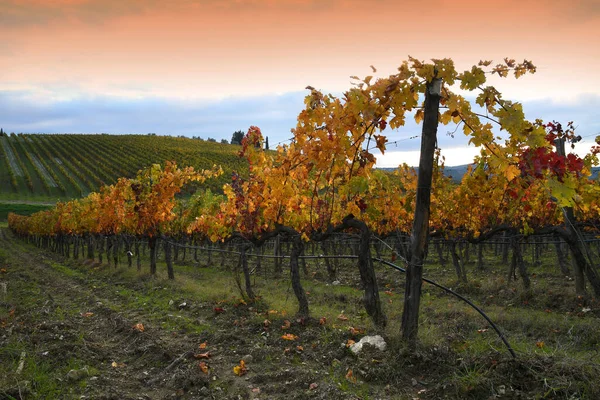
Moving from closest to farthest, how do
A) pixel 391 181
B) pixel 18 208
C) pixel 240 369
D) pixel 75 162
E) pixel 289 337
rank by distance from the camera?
pixel 240 369
pixel 289 337
pixel 391 181
pixel 18 208
pixel 75 162

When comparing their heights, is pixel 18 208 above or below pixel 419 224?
below

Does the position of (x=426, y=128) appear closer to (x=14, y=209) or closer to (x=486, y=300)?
(x=486, y=300)

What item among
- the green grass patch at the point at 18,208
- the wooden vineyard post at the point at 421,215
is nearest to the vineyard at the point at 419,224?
the wooden vineyard post at the point at 421,215

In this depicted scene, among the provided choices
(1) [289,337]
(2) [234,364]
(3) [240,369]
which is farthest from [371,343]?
(2) [234,364]

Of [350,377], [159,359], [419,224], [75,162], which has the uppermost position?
[75,162]

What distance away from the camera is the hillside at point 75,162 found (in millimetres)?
64000

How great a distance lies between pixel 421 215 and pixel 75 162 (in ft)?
278

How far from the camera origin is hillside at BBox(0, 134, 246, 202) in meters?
64.0

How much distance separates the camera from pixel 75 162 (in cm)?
7725

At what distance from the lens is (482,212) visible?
11969 millimetres

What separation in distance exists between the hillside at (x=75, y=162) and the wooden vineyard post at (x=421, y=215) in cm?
5836

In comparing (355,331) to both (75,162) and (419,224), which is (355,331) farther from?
(75,162)

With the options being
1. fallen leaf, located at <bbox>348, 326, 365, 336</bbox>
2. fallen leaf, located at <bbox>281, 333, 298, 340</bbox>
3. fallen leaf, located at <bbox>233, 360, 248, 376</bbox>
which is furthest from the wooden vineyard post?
fallen leaf, located at <bbox>233, 360, 248, 376</bbox>

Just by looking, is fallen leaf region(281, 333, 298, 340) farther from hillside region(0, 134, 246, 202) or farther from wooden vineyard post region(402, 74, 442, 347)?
hillside region(0, 134, 246, 202)
